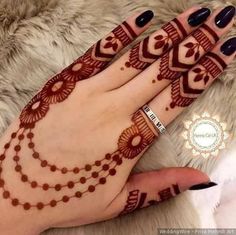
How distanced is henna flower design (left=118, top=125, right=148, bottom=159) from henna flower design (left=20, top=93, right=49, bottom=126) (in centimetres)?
14

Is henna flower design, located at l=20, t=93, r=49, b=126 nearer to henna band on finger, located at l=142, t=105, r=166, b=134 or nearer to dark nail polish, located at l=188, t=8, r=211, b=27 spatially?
henna band on finger, located at l=142, t=105, r=166, b=134

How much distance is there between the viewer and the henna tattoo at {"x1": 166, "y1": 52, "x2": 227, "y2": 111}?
33.5 inches

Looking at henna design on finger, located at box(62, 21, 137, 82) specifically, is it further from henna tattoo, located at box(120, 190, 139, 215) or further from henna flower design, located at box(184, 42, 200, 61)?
henna tattoo, located at box(120, 190, 139, 215)

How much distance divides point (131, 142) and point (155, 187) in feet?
0.27

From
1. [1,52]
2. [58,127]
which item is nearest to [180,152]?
[58,127]

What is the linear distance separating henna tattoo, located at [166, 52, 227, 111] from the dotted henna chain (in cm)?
7

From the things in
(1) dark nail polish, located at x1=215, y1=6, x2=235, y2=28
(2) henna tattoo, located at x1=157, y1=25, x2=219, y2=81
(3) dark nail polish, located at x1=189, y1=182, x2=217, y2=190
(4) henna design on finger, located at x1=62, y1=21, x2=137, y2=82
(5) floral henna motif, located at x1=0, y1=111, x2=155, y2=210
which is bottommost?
(3) dark nail polish, located at x1=189, y1=182, x2=217, y2=190

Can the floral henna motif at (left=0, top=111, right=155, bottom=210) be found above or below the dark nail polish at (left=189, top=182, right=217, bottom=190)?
above

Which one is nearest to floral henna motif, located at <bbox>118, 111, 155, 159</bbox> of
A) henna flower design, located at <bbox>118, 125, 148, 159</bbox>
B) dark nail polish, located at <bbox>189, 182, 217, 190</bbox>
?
henna flower design, located at <bbox>118, 125, 148, 159</bbox>

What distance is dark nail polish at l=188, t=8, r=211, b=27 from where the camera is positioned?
86cm

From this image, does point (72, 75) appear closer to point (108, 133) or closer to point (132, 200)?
point (108, 133)

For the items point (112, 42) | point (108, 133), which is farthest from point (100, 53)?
point (108, 133)

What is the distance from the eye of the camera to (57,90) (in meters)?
0.88

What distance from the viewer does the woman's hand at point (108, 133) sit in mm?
845
